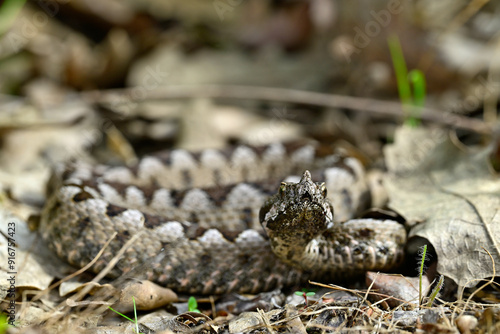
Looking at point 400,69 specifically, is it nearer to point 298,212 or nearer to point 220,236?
point 220,236

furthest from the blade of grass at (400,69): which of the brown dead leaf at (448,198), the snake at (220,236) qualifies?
the snake at (220,236)

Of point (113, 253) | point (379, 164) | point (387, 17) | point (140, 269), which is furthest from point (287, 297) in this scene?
point (387, 17)

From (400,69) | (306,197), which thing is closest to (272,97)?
(400,69)

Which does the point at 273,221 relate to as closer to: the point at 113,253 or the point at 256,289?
the point at 256,289

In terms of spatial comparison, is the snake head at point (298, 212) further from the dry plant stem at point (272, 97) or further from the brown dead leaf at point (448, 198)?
the dry plant stem at point (272, 97)

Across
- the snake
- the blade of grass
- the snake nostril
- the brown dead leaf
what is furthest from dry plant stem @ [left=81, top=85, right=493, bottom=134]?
the snake nostril
